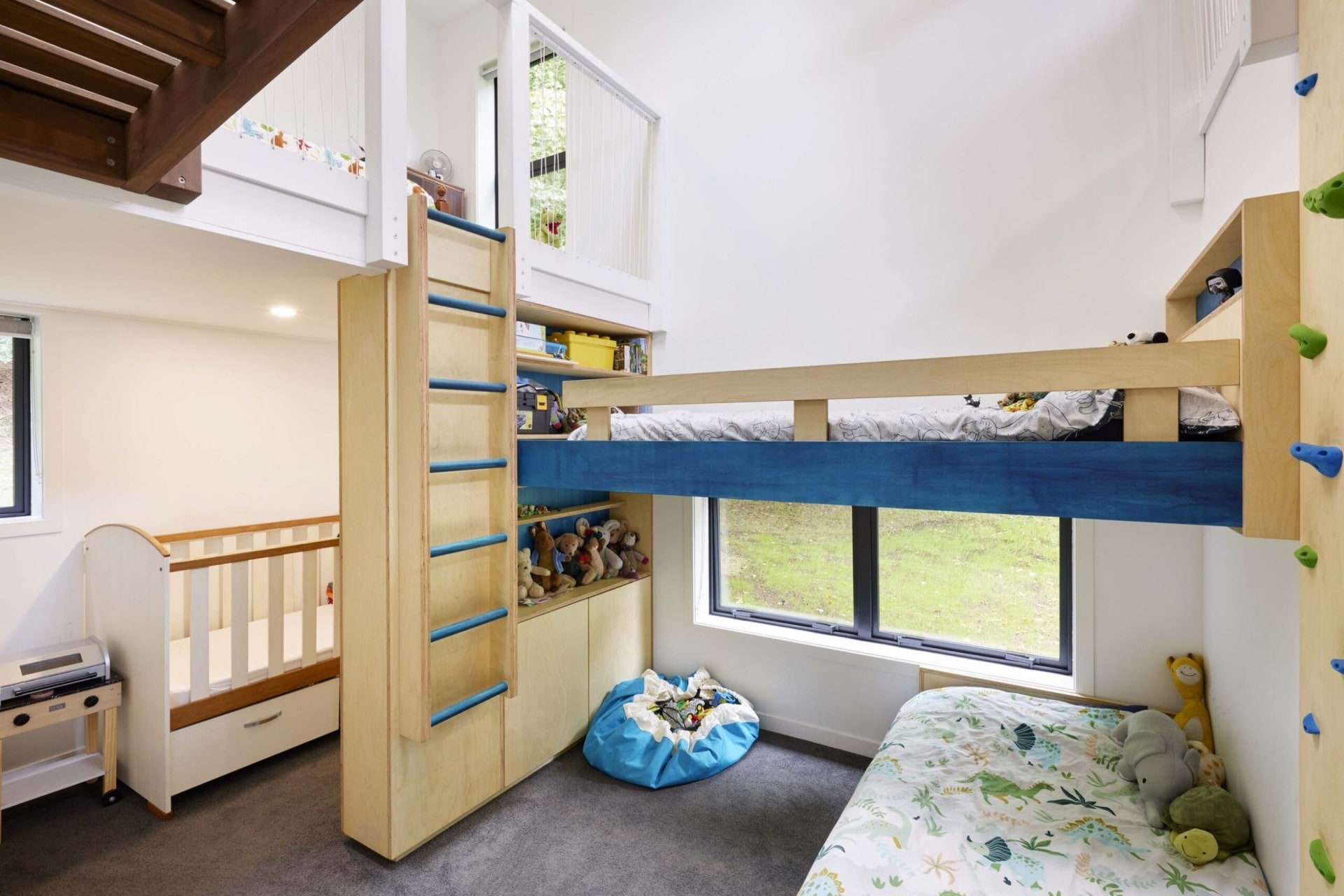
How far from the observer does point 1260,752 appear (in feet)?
4.81

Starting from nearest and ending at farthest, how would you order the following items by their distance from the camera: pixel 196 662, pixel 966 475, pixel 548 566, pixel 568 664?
pixel 966 475, pixel 196 662, pixel 568 664, pixel 548 566

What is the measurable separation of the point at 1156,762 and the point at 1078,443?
1139 millimetres

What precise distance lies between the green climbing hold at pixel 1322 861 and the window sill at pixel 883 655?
1.74 metres

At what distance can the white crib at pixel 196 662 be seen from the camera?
2.30m

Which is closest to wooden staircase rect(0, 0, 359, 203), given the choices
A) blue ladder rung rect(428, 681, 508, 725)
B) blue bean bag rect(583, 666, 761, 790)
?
blue ladder rung rect(428, 681, 508, 725)

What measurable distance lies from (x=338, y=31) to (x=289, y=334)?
5.13ft

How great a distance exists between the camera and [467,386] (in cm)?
208

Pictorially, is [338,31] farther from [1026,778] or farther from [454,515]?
[1026,778]

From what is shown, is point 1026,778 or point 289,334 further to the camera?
point 289,334

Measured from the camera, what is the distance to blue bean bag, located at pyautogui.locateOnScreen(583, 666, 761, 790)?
2545 millimetres

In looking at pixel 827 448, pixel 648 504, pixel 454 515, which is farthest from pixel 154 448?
pixel 827 448

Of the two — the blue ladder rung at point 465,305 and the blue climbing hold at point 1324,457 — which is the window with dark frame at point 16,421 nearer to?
the blue ladder rung at point 465,305

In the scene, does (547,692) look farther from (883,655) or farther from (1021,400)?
(1021,400)

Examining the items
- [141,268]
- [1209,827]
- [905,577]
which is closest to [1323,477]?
[1209,827]
